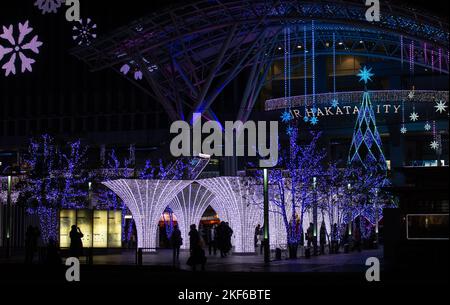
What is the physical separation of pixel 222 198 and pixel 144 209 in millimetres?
3883

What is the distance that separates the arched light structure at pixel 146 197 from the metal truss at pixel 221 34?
6.50 metres

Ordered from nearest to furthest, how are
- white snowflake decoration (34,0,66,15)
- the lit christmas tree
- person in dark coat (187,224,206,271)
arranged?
person in dark coat (187,224,206,271), the lit christmas tree, white snowflake decoration (34,0,66,15)

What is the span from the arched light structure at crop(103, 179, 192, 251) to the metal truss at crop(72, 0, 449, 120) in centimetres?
650

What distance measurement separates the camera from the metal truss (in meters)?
42.1

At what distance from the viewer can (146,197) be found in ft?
139

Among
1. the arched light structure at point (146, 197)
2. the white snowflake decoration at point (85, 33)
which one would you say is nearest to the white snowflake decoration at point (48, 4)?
the white snowflake decoration at point (85, 33)

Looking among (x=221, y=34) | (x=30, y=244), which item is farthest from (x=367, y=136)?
(x=30, y=244)

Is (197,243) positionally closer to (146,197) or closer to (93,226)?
(93,226)

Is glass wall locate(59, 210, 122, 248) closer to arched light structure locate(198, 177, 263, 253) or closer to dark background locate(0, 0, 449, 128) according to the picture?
arched light structure locate(198, 177, 263, 253)

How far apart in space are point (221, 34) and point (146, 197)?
39.5ft

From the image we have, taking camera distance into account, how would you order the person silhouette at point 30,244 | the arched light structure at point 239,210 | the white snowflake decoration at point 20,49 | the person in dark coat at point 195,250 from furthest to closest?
the white snowflake decoration at point 20,49 < the arched light structure at point 239,210 < the person silhouette at point 30,244 < the person in dark coat at point 195,250

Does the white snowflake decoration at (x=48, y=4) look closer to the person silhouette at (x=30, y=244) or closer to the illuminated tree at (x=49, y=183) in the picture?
the illuminated tree at (x=49, y=183)

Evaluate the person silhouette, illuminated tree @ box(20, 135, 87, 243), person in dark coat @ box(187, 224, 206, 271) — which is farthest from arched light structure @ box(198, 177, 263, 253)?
person in dark coat @ box(187, 224, 206, 271)

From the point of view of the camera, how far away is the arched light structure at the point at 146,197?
42.3 meters
